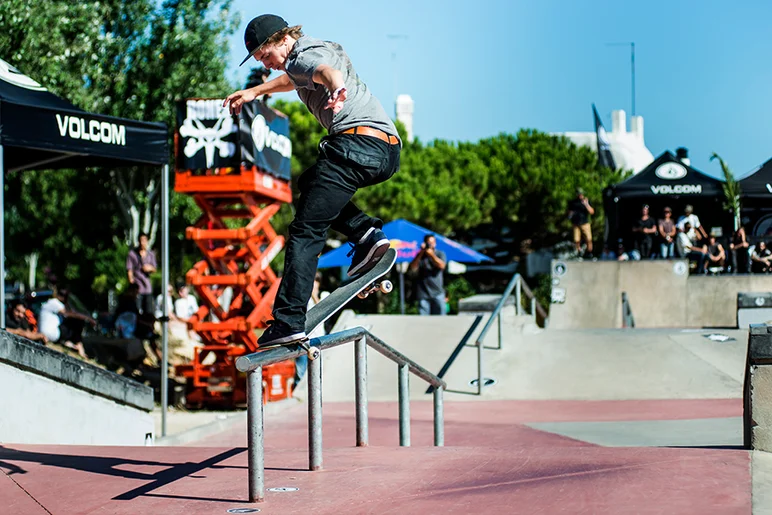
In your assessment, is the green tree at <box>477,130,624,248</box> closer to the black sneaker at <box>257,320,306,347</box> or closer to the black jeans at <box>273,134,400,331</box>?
the black jeans at <box>273,134,400,331</box>

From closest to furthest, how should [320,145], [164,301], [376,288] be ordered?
[320,145] < [376,288] < [164,301]

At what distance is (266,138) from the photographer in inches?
476

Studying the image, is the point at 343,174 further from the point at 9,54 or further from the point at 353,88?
the point at 9,54

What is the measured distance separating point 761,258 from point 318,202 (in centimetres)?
1763

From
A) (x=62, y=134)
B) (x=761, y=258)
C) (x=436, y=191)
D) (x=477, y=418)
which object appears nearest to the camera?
(x=62, y=134)

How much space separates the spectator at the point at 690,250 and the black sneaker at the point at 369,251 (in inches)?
654

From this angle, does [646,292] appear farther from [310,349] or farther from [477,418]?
[310,349]

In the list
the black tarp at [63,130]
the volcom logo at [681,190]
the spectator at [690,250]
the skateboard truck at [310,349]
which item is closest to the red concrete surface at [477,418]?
the black tarp at [63,130]

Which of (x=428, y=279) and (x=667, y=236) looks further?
(x=667, y=236)

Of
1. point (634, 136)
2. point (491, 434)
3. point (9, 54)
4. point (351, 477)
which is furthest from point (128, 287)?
point (634, 136)

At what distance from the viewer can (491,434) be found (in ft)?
30.3

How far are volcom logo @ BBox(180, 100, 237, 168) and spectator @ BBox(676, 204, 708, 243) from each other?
1269 centimetres

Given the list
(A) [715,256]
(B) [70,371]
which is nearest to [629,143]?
(A) [715,256]

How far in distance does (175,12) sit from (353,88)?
24.4 metres
